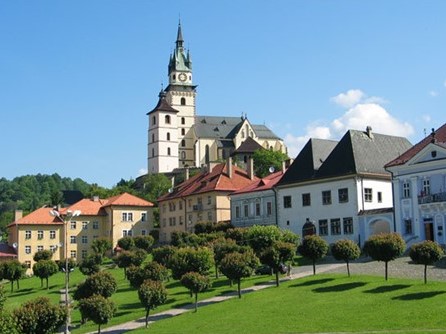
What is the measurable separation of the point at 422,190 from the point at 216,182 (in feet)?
106

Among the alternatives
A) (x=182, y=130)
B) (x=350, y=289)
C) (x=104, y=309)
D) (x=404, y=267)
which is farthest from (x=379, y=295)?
(x=182, y=130)

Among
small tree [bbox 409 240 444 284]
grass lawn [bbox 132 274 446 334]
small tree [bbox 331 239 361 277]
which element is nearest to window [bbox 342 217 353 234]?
small tree [bbox 331 239 361 277]

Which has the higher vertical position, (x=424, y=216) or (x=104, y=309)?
(x=424, y=216)

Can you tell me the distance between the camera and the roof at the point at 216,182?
77.6 m

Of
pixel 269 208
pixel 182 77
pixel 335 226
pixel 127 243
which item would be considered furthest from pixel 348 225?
pixel 182 77

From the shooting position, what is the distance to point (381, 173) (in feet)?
187

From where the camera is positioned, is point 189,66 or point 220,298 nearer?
point 220,298

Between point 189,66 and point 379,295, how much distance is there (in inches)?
5547

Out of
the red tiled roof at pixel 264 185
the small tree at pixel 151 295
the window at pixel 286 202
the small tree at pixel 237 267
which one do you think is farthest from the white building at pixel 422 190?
the small tree at pixel 151 295

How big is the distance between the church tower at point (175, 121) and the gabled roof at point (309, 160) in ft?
298

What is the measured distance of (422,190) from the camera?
49594 mm

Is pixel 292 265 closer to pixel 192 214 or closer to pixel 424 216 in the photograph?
pixel 424 216

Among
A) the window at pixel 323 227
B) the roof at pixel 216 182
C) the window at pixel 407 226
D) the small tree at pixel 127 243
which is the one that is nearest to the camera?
the window at pixel 407 226

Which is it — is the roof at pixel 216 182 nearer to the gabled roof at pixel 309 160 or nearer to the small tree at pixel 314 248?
the gabled roof at pixel 309 160
